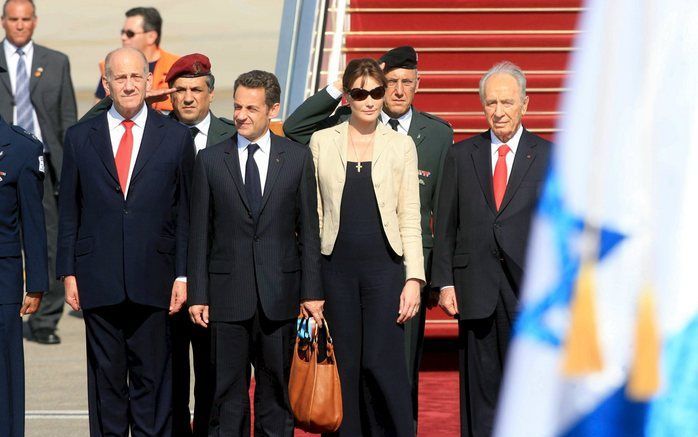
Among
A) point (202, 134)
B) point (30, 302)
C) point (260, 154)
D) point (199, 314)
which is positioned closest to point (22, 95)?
point (202, 134)

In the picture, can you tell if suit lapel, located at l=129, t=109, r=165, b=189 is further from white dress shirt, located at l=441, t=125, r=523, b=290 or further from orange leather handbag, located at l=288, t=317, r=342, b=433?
white dress shirt, located at l=441, t=125, r=523, b=290

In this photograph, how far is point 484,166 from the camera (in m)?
5.48

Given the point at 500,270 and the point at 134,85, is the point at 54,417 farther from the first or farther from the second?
the point at 500,270

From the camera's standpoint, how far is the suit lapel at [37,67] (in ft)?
29.3

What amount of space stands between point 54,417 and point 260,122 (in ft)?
7.87

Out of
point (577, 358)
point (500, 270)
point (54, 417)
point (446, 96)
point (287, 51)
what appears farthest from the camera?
point (446, 96)

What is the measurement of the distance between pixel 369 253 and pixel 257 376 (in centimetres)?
69

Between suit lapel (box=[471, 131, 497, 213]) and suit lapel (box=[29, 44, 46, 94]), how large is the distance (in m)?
4.35

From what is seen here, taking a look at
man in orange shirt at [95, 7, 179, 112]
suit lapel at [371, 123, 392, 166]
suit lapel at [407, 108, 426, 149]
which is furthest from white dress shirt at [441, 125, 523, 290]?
man in orange shirt at [95, 7, 179, 112]

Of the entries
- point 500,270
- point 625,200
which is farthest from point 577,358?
point 500,270

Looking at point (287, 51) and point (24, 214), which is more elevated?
point (287, 51)

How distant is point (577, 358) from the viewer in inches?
66.4

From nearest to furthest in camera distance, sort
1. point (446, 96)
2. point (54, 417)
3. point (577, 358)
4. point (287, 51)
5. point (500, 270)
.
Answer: point (577, 358) → point (500, 270) → point (54, 417) → point (287, 51) → point (446, 96)

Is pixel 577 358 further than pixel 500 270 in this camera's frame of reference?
No
